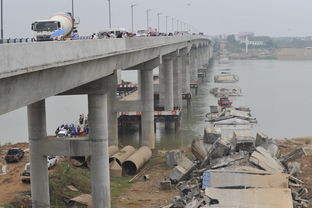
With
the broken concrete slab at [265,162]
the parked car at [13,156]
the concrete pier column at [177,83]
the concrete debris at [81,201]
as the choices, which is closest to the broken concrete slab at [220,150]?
the broken concrete slab at [265,162]

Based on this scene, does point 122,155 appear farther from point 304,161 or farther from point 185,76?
point 185,76

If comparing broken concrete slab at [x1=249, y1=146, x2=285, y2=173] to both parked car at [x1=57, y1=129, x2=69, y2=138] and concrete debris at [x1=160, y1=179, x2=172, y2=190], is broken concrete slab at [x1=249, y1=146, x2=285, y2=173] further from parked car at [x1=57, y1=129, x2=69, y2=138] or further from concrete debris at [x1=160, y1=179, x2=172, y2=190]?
parked car at [x1=57, y1=129, x2=69, y2=138]

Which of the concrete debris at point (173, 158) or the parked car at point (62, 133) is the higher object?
the parked car at point (62, 133)

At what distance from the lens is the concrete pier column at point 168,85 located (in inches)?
2516

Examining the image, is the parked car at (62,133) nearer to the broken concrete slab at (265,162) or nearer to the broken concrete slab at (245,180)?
the broken concrete slab at (265,162)

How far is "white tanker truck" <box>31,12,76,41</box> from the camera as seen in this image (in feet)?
80.4

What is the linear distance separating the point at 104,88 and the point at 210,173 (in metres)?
6.64

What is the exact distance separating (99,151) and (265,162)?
29.0 feet

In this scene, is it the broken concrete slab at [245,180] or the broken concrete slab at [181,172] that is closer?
the broken concrete slab at [245,180]

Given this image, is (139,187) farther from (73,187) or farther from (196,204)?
(196,204)

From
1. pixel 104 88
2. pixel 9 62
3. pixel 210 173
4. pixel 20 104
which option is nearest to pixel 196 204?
pixel 210 173

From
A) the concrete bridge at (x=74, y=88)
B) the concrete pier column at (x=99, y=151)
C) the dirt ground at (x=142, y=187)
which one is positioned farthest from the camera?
the dirt ground at (x=142, y=187)

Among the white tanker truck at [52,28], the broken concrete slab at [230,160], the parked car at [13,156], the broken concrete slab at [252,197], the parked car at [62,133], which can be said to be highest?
the white tanker truck at [52,28]

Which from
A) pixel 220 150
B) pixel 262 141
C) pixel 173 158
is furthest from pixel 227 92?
pixel 220 150
